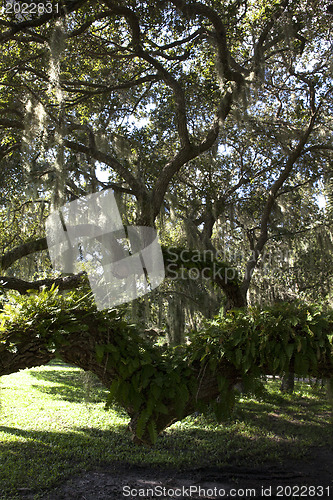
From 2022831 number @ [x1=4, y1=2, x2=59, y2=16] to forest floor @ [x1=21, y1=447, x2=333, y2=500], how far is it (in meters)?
5.26

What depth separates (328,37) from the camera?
6.71 metres

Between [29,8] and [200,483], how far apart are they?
5.82 m

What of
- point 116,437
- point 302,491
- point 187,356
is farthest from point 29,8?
point 302,491

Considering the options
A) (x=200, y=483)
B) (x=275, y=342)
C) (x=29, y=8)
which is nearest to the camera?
(x=275, y=342)

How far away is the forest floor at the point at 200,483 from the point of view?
459 centimetres

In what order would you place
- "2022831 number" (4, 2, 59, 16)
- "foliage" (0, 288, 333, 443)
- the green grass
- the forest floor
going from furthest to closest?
the green grass → the forest floor → "2022831 number" (4, 2, 59, 16) → "foliage" (0, 288, 333, 443)

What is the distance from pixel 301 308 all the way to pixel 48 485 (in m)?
3.57

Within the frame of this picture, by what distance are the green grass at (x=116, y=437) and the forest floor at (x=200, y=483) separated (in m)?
0.19

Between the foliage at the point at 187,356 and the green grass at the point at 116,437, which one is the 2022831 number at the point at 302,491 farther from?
the foliage at the point at 187,356

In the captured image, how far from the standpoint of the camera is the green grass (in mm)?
5155

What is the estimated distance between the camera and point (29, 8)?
4.42 metres

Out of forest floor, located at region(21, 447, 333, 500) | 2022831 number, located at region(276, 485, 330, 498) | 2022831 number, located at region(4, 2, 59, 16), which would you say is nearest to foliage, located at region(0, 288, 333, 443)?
forest floor, located at region(21, 447, 333, 500)

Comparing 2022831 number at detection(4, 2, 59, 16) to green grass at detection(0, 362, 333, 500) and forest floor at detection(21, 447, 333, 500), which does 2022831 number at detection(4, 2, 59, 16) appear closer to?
green grass at detection(0, 362, 333, 500)

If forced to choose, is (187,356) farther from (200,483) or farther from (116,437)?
(116,437)
